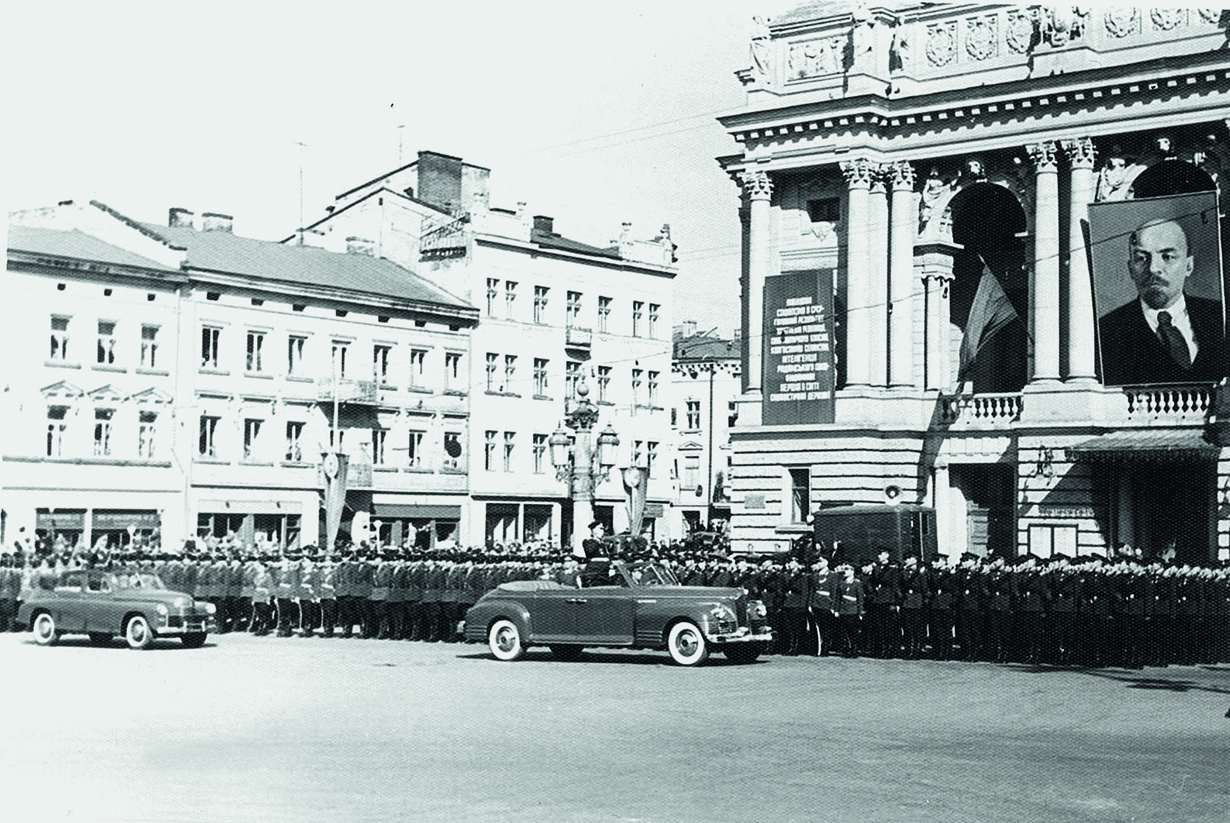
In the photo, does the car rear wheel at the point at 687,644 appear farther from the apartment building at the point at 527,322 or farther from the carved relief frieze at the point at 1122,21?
the apartment building at the point at 527,322

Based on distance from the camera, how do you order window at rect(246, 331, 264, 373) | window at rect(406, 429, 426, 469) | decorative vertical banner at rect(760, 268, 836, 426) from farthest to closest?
1. window at rect(406, 429, 426, 469)
2. window at rect(246, 331, 264, 373)
3. decorative vertical banner at rect(760, 268, 836, 426)

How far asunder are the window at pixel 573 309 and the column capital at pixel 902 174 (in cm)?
2792

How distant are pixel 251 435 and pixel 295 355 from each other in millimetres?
3680

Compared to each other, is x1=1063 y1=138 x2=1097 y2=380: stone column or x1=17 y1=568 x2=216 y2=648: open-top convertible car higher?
x1=1063 y1=138 x2=1097 y2=380: stone column

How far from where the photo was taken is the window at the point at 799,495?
1774 inches

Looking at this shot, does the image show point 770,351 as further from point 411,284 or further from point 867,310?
point 411,284

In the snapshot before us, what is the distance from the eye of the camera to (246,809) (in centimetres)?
1127

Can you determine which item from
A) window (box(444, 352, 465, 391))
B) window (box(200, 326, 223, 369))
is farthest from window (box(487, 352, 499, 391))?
window (box(200, 326, 223, 369))

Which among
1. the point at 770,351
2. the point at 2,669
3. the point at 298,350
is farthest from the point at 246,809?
the point at 298,350

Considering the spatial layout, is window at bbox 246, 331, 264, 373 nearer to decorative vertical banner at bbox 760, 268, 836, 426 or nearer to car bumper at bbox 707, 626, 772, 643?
decorative vertical banner at bbox 760, 268, 836, 426

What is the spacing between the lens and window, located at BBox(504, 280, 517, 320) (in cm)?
6762

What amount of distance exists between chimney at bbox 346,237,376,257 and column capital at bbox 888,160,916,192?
99.9 ft

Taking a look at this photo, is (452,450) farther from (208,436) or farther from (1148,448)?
(1148,448)

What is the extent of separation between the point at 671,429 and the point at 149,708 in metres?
58.2
